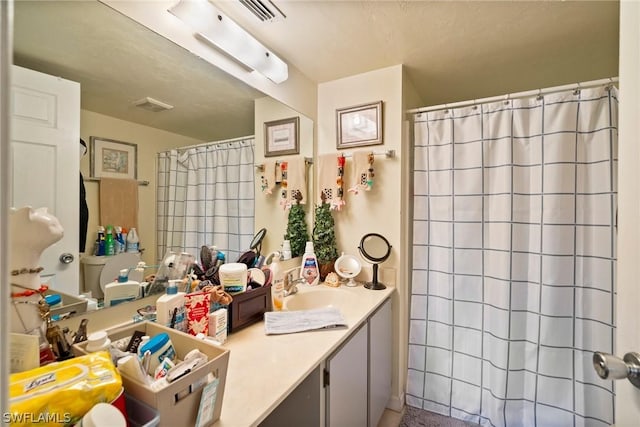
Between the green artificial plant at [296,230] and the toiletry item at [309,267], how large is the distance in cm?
11

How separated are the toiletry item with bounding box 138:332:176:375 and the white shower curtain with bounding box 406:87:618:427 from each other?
137 centimetres

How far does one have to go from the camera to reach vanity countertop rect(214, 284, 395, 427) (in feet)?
2.13

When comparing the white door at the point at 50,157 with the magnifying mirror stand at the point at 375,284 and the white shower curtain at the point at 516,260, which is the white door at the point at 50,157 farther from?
the white shower curtain at the point at 516,260

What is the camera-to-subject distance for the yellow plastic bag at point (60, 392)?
1.31ft

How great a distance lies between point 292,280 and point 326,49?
1290 millimetres

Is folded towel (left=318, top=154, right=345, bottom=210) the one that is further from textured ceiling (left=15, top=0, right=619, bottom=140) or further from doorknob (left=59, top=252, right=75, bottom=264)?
doorknob (left=59, top=252, right=75, bottom=264)

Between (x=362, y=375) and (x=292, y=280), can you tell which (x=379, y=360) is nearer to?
(x=362, y=375)

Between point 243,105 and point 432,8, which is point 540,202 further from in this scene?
point 243,105

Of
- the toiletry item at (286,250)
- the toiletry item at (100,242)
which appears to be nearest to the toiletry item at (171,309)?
the toiletry item at (100,242)

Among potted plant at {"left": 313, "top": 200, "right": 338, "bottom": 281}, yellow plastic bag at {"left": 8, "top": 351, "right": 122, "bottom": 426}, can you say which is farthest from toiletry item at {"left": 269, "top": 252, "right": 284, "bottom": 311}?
yellow plastic bag at {"left": 8, "top": 351, "right": 122, "bottom": 426}

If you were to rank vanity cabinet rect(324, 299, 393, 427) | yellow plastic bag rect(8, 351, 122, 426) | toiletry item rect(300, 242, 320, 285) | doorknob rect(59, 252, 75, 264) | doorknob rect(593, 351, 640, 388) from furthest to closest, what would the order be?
toiletry item rect(300, 242, 320, 285)
vanity cabinet rect(324, 299, 393, 427)
doorknob rect(59, 252, 75, 264)
doorknob rect(593, 351, 640, 388)
yellow plastic bag rect(8, 351, 122, 426)

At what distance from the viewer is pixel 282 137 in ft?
5.31

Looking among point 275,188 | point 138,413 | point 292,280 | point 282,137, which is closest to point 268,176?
point 275,188

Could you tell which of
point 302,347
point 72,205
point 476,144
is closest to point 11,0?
point 72,205
